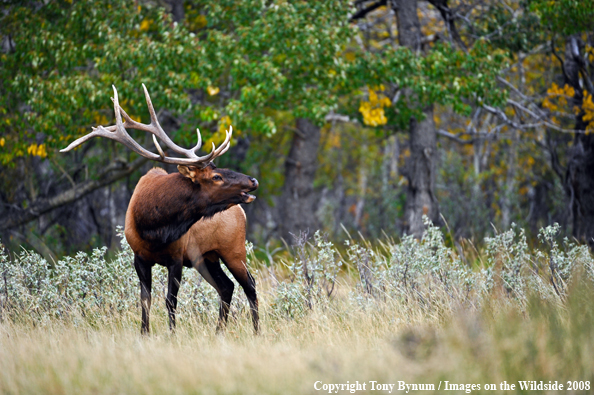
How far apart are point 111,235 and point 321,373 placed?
33.9 feet

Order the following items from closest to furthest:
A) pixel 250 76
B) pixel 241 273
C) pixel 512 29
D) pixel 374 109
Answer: pixel 241 273 < pixel 250 76 < pixel 374 109 < pixel 512 29

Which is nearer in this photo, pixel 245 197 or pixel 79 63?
pixel 245 197

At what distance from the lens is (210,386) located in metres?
3.43

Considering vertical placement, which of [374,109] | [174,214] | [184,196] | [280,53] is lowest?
[174,214]

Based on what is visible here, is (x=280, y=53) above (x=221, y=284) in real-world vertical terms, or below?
above

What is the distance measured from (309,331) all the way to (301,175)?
8400mm

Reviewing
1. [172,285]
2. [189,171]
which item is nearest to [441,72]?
[189,171]

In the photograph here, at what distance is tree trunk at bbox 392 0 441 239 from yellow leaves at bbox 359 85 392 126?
754 mm

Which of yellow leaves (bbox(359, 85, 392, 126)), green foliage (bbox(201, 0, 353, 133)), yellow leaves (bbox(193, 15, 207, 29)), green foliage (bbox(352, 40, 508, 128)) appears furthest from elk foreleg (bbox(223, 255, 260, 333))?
yellow leaves (bbox(193, 15, 207, 29))

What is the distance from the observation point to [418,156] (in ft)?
35.7

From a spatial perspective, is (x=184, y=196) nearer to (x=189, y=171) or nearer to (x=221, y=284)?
(x=189, y=171)

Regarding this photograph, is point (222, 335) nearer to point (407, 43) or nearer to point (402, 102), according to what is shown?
point (402, 102)

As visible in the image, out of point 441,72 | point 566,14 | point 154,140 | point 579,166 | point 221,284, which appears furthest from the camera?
point 579,166

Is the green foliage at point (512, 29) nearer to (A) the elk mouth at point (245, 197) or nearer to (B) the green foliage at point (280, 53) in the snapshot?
(B) the green foliage at point (280, 53)
